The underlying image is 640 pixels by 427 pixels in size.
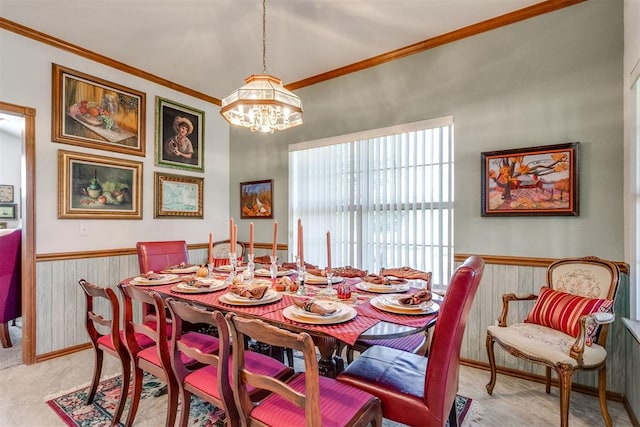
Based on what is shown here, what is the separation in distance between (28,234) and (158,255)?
1107mm

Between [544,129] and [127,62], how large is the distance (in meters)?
4.09

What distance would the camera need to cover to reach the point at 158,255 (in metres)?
3.01

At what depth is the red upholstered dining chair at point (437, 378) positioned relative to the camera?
1.31 m

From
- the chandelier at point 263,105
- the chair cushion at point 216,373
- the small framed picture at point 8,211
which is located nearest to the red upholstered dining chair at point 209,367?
the chair cushion at point 216,373

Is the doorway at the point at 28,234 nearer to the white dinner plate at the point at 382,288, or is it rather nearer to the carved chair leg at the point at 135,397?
the carved chair leg at the point at 135,397

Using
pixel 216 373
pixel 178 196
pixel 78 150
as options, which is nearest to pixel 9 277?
pixel 78 150

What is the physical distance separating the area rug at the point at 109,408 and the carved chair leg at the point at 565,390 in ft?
1.78

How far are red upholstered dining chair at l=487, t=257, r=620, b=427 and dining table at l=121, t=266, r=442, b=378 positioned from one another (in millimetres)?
709

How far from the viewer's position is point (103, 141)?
11.0 feet

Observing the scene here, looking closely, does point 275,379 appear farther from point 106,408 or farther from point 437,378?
point 106,408

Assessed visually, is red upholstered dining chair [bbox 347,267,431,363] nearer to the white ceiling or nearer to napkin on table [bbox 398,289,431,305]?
napkin on table [bbox 398,289,431,305]

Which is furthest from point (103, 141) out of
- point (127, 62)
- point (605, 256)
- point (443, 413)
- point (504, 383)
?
point (605, 256)

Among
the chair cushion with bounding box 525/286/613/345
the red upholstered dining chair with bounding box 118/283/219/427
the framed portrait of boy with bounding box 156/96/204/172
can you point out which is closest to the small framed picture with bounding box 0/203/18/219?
the framed portrait of boy with bounding box 156/96/204/172

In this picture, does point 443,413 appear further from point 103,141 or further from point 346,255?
point 103,141
